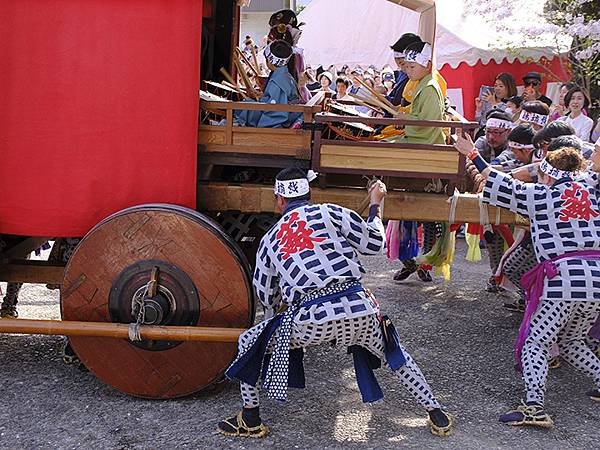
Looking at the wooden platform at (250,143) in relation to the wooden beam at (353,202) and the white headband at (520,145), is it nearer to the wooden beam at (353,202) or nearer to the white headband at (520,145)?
the wooden beam at (353,202)

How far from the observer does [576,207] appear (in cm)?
386

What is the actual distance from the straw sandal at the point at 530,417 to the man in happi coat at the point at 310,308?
38 centimetres

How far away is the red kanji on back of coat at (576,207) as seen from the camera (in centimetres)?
386

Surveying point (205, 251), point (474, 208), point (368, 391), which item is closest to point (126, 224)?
point (205, 251)

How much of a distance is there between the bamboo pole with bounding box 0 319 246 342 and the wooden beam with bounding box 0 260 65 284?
545mm

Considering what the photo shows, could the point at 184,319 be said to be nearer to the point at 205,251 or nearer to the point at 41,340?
the point at 205,251

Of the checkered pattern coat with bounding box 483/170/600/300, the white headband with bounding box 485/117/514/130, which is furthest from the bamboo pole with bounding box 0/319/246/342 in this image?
the white headband with bounding box 485/117/514/130

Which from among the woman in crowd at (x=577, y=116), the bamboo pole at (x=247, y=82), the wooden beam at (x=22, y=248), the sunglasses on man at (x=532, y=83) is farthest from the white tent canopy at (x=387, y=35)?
the wooden beam at (x=22, y=248)

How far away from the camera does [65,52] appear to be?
3902 millimetres

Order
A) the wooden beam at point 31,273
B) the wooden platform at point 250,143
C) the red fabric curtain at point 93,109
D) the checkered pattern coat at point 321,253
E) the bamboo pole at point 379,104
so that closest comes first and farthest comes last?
1. the checkered pattern coat at point 321,253
2. the red fabric curtain at point 93,109
3. the wooden platform at point 250,143
4. the wooden beam at point 31,273
5. the bamboo pole at point 379,104

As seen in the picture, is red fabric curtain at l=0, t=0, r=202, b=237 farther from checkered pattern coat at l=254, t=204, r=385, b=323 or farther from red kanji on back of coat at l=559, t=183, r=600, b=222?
red kanji on back of coat at l=559, t=183, r=600, b=222

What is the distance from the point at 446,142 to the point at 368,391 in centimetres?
183

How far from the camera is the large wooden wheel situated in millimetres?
3898

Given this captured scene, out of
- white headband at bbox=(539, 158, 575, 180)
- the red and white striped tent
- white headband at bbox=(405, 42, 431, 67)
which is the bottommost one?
white headband at bbox=(539, 158, 575, 180)
